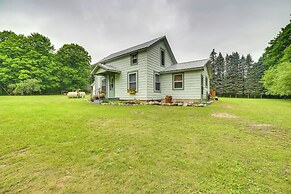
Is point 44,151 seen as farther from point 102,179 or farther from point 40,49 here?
point 40,49

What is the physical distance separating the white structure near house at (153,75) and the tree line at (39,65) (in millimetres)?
17828

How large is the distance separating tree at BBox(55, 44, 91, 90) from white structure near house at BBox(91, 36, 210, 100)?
17.8 m

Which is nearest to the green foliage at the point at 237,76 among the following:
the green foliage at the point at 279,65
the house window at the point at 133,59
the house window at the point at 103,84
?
the green foliage at the point at 279,65

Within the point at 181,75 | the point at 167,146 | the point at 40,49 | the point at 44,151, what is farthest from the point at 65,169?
the point at 40,49

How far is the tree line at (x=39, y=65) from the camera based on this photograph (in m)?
21.5

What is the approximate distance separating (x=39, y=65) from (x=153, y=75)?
2542cm

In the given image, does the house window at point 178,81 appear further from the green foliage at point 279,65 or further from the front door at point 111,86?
the green foliage at point 279,65

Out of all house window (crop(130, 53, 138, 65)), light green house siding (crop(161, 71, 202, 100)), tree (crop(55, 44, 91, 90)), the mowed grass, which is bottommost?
the mowed grass

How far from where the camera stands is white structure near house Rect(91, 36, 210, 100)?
10109 millimetres

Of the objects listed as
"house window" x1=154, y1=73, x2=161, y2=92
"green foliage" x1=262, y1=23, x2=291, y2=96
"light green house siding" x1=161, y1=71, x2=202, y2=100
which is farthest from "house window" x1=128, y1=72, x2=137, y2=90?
"green foliage" x1=262, y1=23, x2=291, y2=96

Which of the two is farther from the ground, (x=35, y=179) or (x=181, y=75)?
(x=181, y=75)

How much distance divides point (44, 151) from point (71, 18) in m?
13.7

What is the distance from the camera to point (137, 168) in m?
2.00

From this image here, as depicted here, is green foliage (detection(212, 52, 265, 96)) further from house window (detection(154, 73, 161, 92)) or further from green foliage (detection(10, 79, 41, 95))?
green foliage (detection(10, 79, 41, 95))
